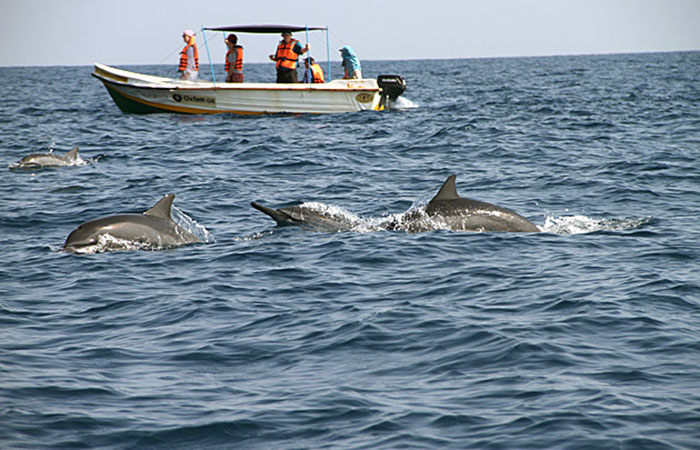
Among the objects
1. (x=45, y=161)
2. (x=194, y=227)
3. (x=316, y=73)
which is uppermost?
(x=316, y=73)

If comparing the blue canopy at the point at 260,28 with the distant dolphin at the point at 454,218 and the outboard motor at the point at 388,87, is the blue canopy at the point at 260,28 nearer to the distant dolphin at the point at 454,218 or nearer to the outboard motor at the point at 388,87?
the outboard motor at the point at 388,87

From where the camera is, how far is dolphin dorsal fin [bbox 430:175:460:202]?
11.8 m

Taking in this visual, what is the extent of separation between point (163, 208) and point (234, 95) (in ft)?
62.7

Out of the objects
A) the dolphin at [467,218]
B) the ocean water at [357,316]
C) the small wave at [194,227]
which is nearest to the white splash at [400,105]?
the ocean water at [357,316]

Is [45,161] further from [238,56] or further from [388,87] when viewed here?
[388,87]

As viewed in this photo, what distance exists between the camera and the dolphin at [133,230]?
37.7 ft

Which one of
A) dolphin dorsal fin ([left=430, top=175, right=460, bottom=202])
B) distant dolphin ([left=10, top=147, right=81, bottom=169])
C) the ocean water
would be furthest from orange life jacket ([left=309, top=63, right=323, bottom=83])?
dolphin dorsal fin ([left=430, top=175, right=460, bottom=202])

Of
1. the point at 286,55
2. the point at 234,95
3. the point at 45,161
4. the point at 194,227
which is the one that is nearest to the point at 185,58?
the point at 234,95

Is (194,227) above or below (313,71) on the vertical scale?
below

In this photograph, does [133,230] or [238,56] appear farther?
[238,56]

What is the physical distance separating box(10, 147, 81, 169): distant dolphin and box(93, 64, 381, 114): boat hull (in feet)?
33.4

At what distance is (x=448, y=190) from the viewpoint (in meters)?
11.9

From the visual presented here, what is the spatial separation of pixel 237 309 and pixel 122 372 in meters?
2.00

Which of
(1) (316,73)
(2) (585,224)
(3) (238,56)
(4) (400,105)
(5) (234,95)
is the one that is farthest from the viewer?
(4) (400,105)
